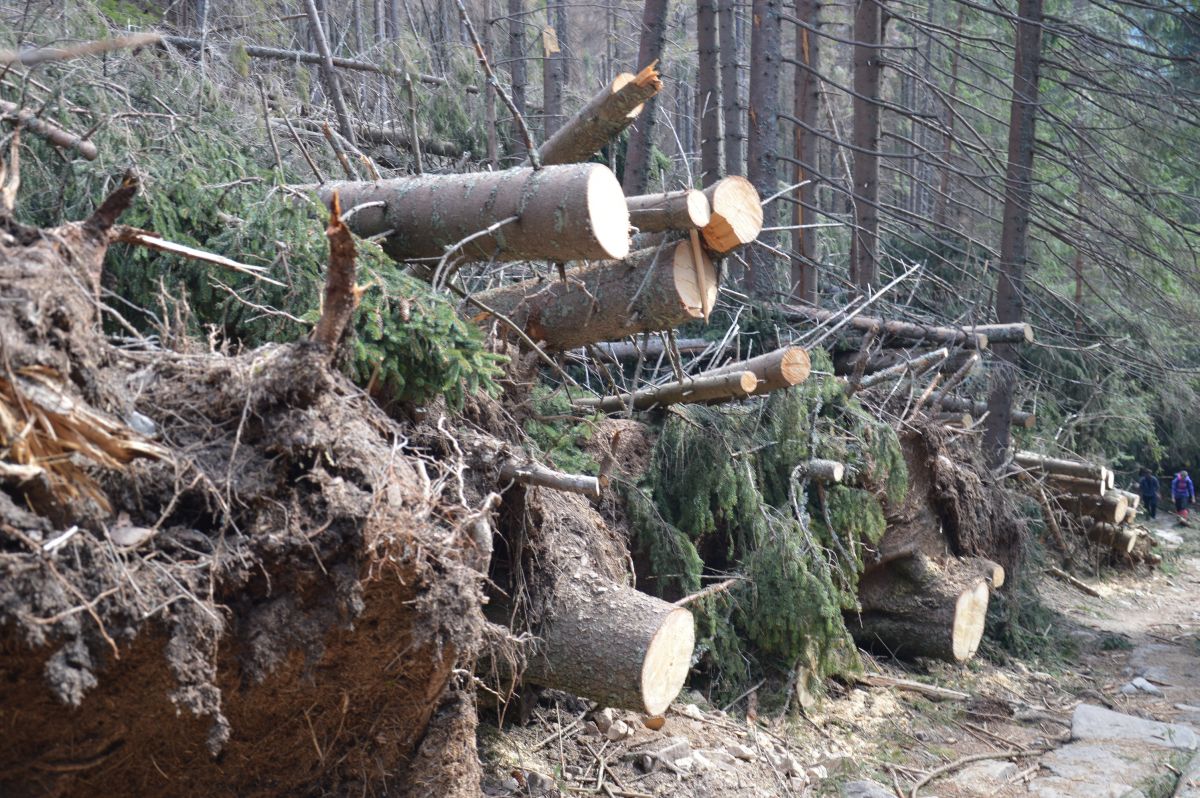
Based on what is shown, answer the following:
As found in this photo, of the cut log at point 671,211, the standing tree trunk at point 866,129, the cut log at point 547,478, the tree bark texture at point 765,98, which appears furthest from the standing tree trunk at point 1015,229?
the cut log at point 547,478

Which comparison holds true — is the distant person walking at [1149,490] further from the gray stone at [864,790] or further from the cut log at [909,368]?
the gray stone at [864,790]

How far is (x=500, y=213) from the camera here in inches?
187

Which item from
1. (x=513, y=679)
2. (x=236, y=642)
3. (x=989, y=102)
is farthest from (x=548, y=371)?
(x=989, y=102)

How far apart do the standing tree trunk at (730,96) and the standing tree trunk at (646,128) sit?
119cm

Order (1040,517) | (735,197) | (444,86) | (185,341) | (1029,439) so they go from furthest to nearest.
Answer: (1029,439) → (1040,517) → (444,86) → (735,197) → (185,341)

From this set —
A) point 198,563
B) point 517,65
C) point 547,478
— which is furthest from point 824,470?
point 517,65

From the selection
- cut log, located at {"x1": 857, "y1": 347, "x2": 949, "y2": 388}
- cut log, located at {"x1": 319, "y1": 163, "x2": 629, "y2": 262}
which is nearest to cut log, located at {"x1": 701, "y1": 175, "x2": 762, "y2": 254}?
cut log, located at {"x1": 319, "y1": 163, "x2": 629, "y2": 262}

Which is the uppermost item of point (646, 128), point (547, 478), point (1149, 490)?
point (646, 128)

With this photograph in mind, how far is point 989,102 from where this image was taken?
57.0 feet

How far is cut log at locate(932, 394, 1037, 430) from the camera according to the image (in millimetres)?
10734

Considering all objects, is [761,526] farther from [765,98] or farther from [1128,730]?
[765,98]

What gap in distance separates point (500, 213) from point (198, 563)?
2408mm

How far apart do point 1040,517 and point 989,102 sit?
9419mm

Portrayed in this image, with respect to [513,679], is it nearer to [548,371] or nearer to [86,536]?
[86,536]
